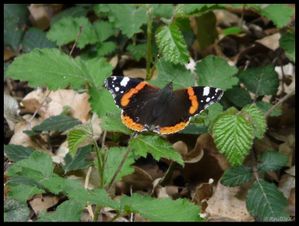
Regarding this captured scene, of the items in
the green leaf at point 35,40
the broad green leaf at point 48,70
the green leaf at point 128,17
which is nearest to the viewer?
the broad green leaf at point 48,70

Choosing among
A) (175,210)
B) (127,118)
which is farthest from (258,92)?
(175,210)

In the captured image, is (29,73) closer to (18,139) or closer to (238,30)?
(18,139)

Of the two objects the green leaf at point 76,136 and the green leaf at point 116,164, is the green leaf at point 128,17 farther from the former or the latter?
the green leaf at point 76,136

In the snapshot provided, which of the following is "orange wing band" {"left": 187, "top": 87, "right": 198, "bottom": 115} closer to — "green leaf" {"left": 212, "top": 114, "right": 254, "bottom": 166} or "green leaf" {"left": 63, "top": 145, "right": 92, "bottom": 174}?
"green leaf" {"left": 212, "top": 114, "right": 254, "bottom": 166}

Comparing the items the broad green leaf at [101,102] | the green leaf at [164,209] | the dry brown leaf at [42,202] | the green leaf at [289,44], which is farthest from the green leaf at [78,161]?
the green leaf at [289,44]

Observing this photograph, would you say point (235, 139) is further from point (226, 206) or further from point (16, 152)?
point (16, 152)

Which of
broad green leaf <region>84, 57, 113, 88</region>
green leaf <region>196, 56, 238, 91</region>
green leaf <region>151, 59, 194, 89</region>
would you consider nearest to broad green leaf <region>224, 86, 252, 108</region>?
green leaf <region>196, 56, 238, 91</region>

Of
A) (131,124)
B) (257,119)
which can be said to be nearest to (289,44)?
(257,119)
